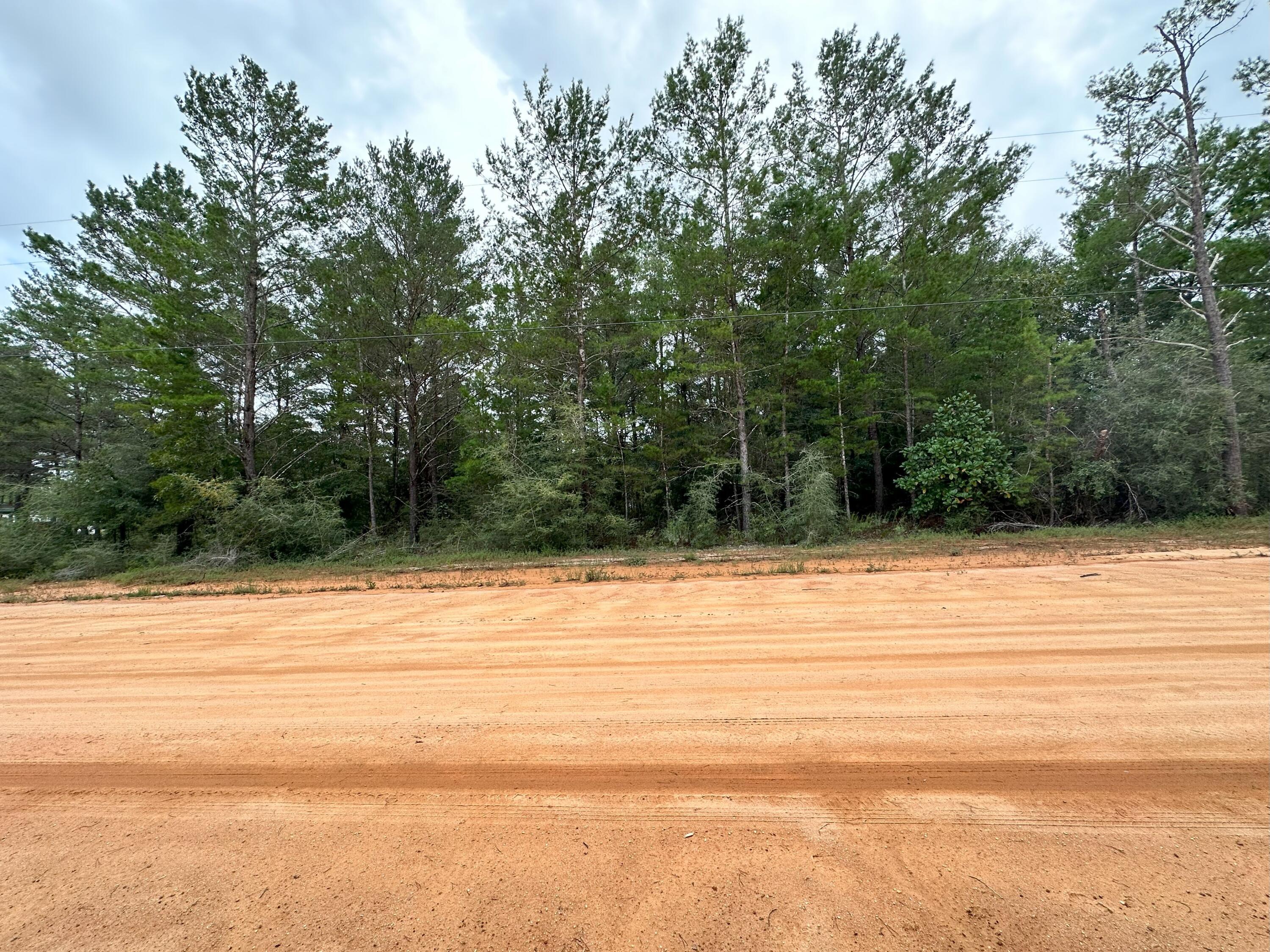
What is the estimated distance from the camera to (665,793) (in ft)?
6.53

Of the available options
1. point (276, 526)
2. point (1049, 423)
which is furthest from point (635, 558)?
point (1049, 423)

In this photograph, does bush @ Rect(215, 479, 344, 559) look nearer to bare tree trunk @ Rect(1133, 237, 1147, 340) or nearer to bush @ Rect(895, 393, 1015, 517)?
bush @ Rect(895, 393, 1015, 517)

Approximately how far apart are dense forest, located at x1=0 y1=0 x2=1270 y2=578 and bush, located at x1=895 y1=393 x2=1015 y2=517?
115 mm

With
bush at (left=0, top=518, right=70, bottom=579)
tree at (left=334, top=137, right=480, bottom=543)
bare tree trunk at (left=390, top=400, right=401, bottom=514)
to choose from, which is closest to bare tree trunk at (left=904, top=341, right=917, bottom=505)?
tree at (left=334, top=137, right=480, bottom=543)

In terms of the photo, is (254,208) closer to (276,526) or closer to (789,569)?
(276,526)

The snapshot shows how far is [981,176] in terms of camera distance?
15375 mm

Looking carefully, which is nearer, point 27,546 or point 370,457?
point 27,546

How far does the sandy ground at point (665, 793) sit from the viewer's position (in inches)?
55.7

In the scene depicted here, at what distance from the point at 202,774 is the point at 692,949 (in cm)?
247

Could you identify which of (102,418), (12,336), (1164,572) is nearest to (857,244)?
(1164,572)

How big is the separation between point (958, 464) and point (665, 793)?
1488 cm

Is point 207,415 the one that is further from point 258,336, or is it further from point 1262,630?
point 1262,630

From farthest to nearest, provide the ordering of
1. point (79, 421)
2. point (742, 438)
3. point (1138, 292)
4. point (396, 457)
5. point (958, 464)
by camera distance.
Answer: point (396, 457), point (79, 421), point (1138, 292), point (742, 438), point (958, 464)

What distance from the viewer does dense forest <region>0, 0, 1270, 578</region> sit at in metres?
13.2
